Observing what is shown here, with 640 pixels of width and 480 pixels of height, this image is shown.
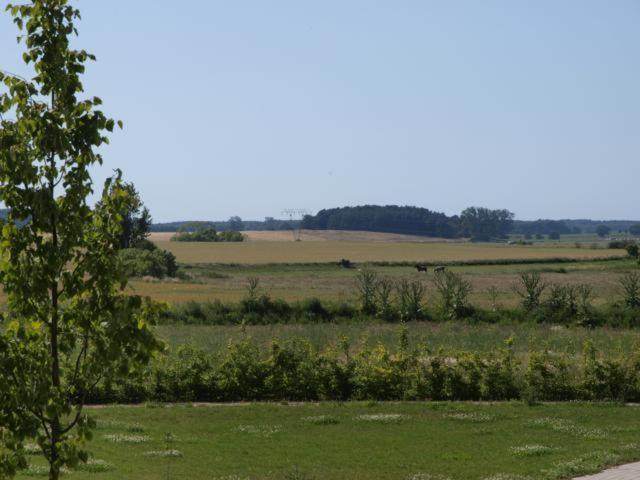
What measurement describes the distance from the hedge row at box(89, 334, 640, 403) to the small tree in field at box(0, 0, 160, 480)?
16.1 meters

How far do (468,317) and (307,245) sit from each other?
92510 millimetres

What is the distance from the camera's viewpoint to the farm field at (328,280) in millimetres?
57656

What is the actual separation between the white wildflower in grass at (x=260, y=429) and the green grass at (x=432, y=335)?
11965 millimetres

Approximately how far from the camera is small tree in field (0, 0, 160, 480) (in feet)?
22.9

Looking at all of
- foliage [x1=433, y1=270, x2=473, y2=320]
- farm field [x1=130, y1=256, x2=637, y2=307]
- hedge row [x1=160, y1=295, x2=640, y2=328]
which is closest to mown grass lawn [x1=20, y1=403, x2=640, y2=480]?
hedge row [x1=160, y1=295, x2=640, y2=328]

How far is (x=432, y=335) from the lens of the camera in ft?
A: 127

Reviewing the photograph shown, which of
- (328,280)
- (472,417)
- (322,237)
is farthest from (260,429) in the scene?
(322,237)

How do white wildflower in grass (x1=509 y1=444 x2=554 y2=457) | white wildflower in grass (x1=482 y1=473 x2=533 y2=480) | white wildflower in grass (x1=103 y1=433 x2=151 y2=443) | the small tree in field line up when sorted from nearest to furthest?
1. the small tree in field
2. white wildflower in grass (x1=482 y1=473 x2=533 y2=480)
3. white wildflower in grass (x1=509 y1=444 x2=554 y2=457)
4. white wildflower in grass (x1=103 y1=433 x2=151 y2=443)

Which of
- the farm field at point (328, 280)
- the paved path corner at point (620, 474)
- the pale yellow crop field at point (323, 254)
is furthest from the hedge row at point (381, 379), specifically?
the pale yellow crop field at point (323, 254)

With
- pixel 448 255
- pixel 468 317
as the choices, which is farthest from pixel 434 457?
pixel 448 255

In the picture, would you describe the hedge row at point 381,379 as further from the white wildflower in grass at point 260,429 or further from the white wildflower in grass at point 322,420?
the white wildflower in grass at point 260,429

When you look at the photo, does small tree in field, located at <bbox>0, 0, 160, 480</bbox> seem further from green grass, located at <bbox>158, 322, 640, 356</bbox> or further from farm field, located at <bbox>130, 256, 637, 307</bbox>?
farm field, located at <bbox>130, 256, 637, 307</bbox>

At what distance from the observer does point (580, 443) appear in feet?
54.4

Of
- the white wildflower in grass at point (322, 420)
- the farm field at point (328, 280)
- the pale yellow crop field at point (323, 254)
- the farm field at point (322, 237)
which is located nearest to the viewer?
the white wildflower in grass at point (322, 420)
